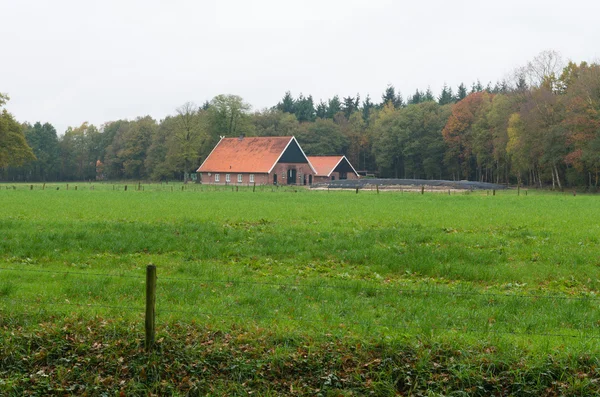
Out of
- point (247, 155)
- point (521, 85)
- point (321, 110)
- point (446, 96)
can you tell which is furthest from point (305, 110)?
point (521, 85)

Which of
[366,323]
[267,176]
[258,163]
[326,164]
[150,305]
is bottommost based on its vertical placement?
[366,323]

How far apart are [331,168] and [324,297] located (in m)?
89.0

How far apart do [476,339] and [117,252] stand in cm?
1154

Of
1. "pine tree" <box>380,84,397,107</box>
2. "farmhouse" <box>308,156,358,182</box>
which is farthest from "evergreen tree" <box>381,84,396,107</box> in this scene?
"farmhouse" <box>308,156,358,182</box>

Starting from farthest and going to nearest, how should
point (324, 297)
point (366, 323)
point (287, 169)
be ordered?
point (287, 169) < point (324, 297) < point (366, 323)

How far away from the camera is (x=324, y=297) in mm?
11656

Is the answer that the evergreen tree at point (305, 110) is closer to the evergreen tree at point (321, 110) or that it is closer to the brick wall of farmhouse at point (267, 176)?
the evergreen tree at point (321, 110)

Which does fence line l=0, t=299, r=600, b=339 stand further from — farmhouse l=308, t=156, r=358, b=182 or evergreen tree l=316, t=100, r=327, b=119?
evergreen tree l=316, t=100, r=327, b=119

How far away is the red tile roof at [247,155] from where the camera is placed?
8850cm

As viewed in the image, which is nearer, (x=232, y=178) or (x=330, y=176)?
(x=232, y=178)

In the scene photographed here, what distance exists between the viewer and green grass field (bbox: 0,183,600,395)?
8188mm

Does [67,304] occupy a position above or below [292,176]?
below

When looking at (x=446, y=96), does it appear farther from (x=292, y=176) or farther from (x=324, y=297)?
(x=324, y=297)

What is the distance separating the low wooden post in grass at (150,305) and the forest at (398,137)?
2363 inches
